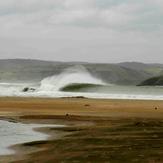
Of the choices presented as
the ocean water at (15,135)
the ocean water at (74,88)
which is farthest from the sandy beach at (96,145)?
the ocean water at (74,88)

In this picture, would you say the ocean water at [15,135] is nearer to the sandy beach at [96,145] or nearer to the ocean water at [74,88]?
the sandy beach at [96,145]

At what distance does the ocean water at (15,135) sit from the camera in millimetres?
21938

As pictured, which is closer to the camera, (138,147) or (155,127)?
(138,147)

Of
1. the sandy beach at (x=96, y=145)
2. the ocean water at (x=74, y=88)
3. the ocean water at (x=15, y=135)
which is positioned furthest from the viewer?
the ocean water at (x=74, y=88)

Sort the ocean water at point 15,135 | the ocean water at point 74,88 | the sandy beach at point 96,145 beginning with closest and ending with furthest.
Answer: the sandy beach at point 96,145 < the ocean water at point 15,135 < the ocean water at point 74,88

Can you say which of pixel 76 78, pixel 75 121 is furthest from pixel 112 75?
pixel 75 121

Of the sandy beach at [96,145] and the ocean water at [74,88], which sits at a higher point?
the ocean water at [74,88]

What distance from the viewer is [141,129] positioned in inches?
1027

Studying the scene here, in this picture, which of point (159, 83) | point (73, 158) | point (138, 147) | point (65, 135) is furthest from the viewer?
point (159, 83)

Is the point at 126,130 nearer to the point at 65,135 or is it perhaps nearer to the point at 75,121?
the point at 65,135

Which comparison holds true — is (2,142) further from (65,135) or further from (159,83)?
(159,83)

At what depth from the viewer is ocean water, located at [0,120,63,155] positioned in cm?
2194

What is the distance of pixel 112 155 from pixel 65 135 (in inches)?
303

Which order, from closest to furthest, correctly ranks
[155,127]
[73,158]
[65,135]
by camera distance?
1. [73,158]
2. [65,135]
3. [155,127]
